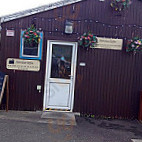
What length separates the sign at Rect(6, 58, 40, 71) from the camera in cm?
567

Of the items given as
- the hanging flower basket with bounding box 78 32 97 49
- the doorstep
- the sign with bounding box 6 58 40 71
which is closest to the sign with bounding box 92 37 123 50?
the hanging flower basket with bounding box 78 32 97 49

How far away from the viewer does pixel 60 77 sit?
19.4 ft

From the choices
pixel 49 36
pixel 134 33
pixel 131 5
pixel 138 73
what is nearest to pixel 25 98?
pixel 49 36

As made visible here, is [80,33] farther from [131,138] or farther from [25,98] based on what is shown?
[131,138]

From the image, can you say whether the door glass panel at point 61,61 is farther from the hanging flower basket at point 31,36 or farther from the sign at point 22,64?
the hanging flower basket at point 31,36

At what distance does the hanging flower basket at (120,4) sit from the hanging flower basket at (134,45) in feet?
3.50

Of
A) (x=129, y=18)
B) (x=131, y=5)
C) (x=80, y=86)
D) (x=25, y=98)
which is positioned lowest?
(x=25, y=98)

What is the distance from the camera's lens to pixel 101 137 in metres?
4.30

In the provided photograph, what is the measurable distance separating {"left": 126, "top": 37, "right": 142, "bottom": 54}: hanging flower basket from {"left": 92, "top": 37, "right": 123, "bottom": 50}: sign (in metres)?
0.28

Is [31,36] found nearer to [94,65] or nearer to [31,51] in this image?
[31,51]

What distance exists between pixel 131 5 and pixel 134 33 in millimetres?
926

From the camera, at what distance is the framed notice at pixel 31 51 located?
5.66 metres

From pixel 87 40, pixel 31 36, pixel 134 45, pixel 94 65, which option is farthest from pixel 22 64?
pixel 134 45

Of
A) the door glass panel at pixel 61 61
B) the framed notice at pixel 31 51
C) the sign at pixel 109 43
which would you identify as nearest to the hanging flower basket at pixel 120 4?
the sign at pixel 109 43
